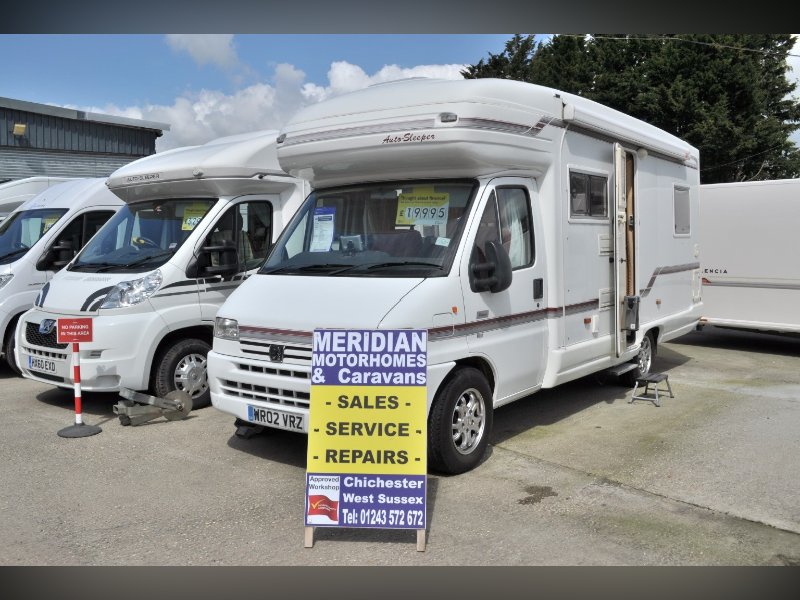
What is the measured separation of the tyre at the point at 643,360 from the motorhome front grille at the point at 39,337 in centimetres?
606

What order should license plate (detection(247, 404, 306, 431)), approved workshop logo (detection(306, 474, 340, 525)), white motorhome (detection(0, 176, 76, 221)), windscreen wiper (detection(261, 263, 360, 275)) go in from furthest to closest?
white motorhome (detection(0, 176, 76, 221)) → windscreen wiper (detection(261, 263, 360, 275)) → license plate (detection(247, 404, 306, 431)) → approved workshop logo (detection(306, 474, 340, 525))

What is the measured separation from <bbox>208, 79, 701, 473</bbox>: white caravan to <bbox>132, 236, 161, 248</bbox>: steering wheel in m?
2.20

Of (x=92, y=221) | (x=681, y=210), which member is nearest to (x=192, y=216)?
(x=92, y=221)

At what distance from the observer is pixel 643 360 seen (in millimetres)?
8617

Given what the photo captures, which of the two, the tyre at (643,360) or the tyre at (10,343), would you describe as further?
the tyre at (10,343)

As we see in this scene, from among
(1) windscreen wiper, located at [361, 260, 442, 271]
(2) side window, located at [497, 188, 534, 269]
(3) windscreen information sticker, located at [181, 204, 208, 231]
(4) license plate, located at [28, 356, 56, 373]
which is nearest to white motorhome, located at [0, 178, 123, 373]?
(4) license plate, located at [28, 356, 56, 373]

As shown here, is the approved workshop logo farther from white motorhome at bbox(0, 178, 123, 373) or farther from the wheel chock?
white motorhome at bbox(0, 178, 123, 373)

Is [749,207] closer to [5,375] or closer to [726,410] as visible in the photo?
[726,410]

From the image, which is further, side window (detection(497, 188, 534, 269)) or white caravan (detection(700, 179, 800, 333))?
white caravan (detection(700, 179, 800, 333))

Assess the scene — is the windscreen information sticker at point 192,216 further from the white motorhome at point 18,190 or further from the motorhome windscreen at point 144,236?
the white motorhome at point 18,190

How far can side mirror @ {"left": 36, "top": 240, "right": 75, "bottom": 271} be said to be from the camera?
30.7ft

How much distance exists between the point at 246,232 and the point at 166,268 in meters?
1.00

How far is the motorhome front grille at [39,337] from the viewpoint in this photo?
7227mm

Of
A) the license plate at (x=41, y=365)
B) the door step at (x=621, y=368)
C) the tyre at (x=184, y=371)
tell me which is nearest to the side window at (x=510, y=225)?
the door step at (x=621, y=368)
